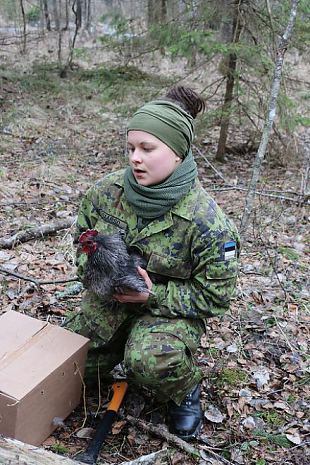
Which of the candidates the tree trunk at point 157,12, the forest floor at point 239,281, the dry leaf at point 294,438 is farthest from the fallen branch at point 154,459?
the tree trunk at point 157,12

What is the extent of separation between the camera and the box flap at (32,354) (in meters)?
2.22

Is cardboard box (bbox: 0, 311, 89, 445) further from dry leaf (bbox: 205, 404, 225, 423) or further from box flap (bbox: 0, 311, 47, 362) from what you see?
dry leaf (bbox: 205, 404, 225, 423)

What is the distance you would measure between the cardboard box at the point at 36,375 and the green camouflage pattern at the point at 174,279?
32 centimetres

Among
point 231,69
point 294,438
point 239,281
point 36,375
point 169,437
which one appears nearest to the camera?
point 36,375

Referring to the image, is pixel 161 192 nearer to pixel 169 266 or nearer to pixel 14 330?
pixel 169 266

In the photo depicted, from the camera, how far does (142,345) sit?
255 cm

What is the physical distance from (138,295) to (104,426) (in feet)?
2.48

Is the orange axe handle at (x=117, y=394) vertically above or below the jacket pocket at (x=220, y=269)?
below

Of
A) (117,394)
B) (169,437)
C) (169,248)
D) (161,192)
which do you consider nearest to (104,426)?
(117,394)

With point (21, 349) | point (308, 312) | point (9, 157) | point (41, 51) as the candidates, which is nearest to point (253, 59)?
point (9, 157)

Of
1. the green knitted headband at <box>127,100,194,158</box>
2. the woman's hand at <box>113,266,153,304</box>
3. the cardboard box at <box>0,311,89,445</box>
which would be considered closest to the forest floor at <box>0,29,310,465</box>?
the cardboard box at <box>0,311,89,445</box>

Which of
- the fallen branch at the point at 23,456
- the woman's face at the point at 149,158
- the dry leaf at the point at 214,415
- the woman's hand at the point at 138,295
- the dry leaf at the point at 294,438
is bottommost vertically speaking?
the dry leaf at the point at 214,415

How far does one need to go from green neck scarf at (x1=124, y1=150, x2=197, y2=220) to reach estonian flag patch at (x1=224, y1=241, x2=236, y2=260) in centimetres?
37

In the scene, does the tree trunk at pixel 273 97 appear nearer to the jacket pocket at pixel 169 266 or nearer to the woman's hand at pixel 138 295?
the jacket pocket at pixel 169 266
